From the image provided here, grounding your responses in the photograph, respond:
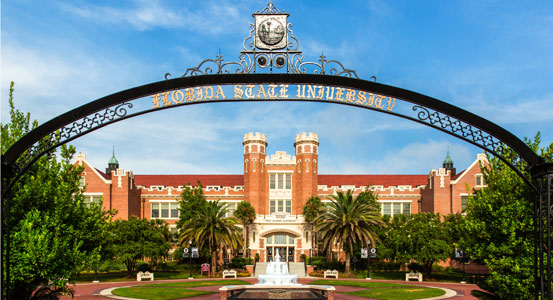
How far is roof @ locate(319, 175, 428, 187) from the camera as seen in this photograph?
2749 inches

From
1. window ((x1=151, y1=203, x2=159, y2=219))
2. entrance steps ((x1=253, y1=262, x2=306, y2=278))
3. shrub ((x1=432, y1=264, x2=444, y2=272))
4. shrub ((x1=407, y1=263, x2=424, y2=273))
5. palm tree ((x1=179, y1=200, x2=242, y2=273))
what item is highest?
window ((x1=151, y1=203, x2=159, y2=219))

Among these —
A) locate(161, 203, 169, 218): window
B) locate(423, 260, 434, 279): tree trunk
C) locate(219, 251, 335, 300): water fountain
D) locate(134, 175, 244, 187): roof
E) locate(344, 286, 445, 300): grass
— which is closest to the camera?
locate(219, 251, 335, 300): water fountain

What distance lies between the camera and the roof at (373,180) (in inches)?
2749

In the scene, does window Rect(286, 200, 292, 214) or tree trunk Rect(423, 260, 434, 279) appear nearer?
tree trunk Rect(423, 260, 434, 279)

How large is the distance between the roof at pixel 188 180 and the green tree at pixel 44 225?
172 ft

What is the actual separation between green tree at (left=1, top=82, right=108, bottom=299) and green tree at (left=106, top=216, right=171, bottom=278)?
24.7m

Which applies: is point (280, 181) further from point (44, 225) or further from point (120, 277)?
point (44, 225)

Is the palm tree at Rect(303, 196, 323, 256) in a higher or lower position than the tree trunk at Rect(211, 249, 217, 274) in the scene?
higher

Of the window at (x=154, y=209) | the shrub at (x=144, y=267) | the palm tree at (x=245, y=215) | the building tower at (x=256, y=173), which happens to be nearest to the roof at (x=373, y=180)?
the building tower at (x=256, y=173)

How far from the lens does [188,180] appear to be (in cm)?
7119

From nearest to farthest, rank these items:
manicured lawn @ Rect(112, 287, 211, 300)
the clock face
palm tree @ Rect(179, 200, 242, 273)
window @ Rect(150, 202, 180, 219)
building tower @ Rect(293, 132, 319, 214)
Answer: the clock face
manicured lawn @ Rect(112, 287, 211, 300)
palm tree @ Rect(179, 200, 242, 273)
building tower @ Rect(293, 132, 319, 214)
window @ Rect(150, 202, 180, 219)

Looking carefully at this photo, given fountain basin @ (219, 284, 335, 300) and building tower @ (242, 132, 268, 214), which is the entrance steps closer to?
building tower @ (242, 132, 268, 214)

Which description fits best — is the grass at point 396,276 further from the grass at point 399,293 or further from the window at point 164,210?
the window at point 164,210

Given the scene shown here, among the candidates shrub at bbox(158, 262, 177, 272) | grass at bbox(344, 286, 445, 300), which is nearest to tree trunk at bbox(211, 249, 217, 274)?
shrub at bbox(158, 262, 177, 272)
